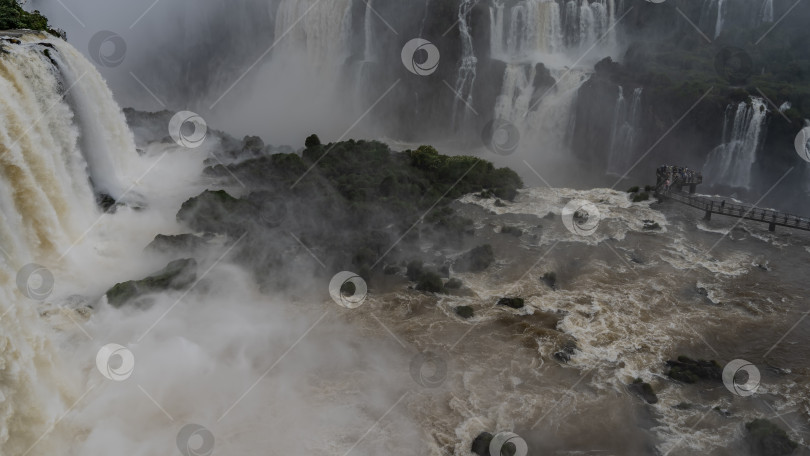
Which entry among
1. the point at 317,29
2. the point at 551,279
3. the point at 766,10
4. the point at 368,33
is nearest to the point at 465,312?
the point at 551,279

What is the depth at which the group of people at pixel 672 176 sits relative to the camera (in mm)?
24719

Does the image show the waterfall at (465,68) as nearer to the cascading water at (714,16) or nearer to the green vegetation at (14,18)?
the cascading water at (714,16)

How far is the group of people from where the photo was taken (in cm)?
2472

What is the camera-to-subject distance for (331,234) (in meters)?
20.7

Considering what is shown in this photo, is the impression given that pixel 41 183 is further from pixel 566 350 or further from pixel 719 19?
pixel 719 19

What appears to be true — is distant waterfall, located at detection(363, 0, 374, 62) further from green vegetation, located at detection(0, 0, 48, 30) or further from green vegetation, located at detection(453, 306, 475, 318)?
green vegetation, located at detection(453, 306, 475, 318)

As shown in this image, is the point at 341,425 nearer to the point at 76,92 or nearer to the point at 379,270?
the point at 379,270

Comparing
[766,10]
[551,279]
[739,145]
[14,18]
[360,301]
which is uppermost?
[766,10]

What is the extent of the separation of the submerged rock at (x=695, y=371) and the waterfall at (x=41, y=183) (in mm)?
13733

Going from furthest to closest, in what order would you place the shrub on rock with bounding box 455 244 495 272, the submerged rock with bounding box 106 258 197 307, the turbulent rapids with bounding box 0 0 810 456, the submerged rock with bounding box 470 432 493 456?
1. the shrub on rock with bounding box 455 244 495 272
2. the submerged rock with bounding box 106 258 197 307
3. the turbulent rapids with bounding box 0 0 810 456
4. the submerged rock with bounding box 470 432 493 456

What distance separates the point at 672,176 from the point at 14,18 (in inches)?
1130

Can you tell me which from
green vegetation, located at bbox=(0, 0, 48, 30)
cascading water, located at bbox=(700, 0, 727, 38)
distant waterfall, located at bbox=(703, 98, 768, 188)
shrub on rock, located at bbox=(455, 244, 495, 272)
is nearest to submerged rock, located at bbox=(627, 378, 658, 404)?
shrub on rock, located at bbox=(455, 244, 495, 272)

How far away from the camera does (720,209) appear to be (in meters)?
22.7

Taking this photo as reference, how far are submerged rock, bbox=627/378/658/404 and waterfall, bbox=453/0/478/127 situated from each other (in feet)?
76.3
